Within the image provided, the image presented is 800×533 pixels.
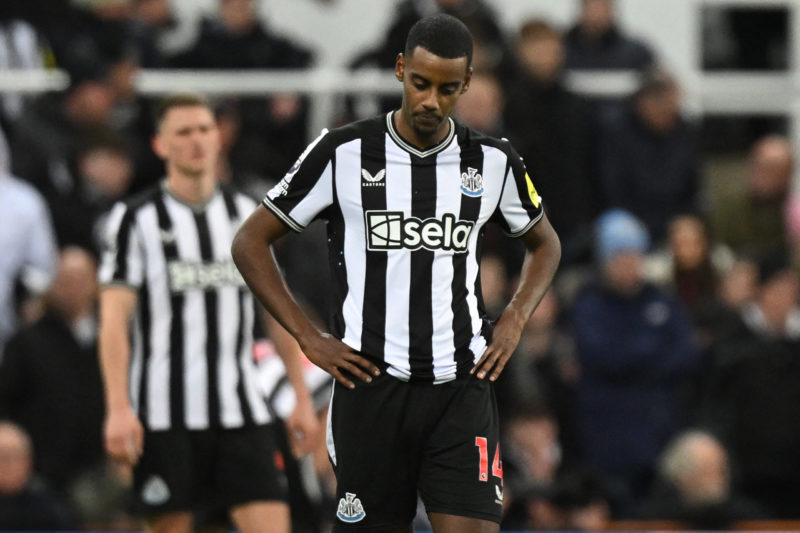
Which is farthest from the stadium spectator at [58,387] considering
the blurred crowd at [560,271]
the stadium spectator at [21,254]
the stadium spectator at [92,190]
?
the stadium spectator at [92,190]

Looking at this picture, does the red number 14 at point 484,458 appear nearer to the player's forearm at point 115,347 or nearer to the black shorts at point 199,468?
the black shorts at point 199,468

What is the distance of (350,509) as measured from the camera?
5070mm

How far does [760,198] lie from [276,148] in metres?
3.41

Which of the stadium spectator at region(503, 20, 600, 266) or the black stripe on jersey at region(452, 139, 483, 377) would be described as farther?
the stadium spectator at region(503, 20, 600, 266)

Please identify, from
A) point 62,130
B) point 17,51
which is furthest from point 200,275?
point 17,51

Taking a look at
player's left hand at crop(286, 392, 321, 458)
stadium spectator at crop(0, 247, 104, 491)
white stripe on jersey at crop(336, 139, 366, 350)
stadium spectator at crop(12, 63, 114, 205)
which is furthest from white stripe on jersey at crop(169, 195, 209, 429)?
stadium spectator at crop(12, 63, 114, 205)

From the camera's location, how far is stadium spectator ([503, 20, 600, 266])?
33.3ft

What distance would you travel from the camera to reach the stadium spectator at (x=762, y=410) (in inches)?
375

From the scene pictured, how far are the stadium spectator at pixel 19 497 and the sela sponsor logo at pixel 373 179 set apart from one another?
4.25 meters

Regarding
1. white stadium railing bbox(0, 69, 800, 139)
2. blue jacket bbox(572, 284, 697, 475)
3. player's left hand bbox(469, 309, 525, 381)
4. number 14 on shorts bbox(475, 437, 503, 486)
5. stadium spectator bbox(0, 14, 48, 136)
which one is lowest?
blue jacket bbox(572, 284, 697, 475)

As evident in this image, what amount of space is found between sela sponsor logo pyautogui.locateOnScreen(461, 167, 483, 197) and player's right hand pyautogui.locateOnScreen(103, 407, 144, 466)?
198cm

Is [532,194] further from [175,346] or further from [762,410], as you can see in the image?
[762,410]

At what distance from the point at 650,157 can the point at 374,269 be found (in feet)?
19.0

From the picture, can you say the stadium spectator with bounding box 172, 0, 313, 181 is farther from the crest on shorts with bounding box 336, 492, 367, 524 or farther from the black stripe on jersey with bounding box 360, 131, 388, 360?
the crest on shorts with bounding box 336, 492, 367, 524
